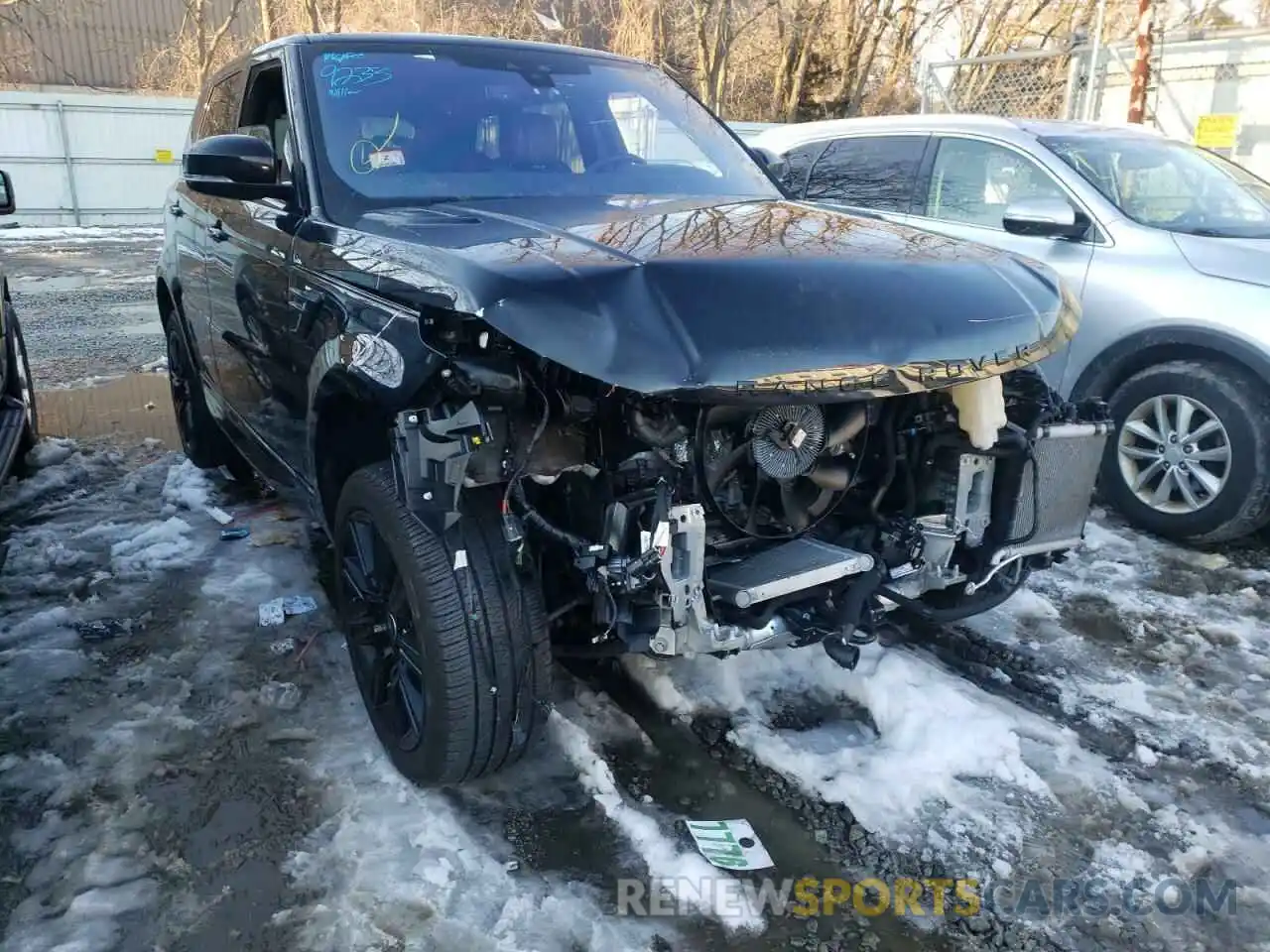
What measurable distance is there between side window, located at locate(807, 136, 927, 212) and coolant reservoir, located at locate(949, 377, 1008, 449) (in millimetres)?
3422

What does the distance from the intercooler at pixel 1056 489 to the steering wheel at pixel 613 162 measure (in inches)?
69.3

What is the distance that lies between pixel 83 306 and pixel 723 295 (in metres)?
10.3

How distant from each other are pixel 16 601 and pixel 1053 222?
193 inches

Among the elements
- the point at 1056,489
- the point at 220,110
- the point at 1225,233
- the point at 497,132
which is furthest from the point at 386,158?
the point at 1225,233

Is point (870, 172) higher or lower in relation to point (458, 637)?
higher

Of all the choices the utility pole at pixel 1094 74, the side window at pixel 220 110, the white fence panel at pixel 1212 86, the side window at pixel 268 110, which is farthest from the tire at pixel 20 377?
the white fence panel at pixel 1212 86

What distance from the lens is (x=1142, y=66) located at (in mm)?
→ 9609

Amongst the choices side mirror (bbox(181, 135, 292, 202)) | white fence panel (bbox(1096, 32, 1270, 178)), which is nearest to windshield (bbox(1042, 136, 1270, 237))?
side mirror (bbox(181, 135, 292, 202))

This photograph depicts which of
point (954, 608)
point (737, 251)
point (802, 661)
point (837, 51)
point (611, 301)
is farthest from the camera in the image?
point (837, 51)

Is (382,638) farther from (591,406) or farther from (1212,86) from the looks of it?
(1212,86)

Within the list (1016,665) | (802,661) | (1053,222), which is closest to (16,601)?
(802,661)

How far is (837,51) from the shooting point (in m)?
20.7

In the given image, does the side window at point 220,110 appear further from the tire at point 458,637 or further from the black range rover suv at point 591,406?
the tire at point 458,637

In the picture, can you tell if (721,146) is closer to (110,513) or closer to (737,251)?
(737,251)
